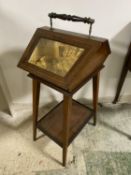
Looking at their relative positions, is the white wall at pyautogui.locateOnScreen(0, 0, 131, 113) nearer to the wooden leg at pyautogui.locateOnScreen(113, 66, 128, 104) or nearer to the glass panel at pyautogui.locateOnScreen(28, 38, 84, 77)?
the wooden leg at pyautogui.locateOnScreen(113, 66, 128, 104)

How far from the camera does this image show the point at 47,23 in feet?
4.07

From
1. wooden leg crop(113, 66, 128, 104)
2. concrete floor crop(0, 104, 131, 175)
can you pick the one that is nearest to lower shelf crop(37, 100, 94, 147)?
concrete floor crop(0, 104, 131, 175)

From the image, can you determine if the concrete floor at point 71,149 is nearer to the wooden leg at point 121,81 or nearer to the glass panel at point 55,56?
the wooden leg at point 121,81

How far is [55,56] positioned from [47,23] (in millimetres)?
407

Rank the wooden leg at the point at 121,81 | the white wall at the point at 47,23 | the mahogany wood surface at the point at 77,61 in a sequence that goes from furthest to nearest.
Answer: the wooden leg at the point at 121,81 → the white wall at the point at 47,23 → the mahogany wood surface at the point at 77,61

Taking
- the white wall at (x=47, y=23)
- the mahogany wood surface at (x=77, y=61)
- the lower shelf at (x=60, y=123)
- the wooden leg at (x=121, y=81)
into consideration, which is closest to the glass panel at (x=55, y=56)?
the mahogany wood surface at (x=77, y=61)

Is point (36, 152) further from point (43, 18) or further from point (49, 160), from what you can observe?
point (43, 18)

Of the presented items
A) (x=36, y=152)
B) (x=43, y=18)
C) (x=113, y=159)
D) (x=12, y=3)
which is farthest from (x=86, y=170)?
(x=12, y=3)

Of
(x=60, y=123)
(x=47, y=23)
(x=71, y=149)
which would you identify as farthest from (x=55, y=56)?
(x=71, y=149)

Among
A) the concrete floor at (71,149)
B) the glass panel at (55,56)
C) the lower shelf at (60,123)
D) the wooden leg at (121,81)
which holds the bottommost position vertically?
the concrete floor at (71,149)

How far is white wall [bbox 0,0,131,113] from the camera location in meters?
1.17

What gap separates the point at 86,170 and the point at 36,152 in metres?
0.37

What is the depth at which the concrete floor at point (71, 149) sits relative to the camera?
1.22 metres

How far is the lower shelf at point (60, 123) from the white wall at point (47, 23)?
1.18ft
